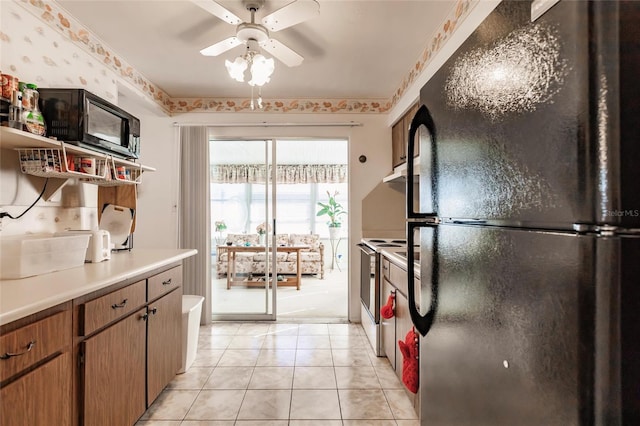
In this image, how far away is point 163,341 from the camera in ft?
6.60

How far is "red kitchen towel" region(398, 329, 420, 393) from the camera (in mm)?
A: 1776

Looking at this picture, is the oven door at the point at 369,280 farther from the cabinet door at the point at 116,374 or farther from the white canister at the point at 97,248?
the white canister at the point at 97,248

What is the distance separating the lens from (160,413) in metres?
1.95

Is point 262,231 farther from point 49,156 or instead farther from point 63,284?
point 63,284

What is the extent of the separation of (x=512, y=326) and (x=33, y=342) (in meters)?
1.37

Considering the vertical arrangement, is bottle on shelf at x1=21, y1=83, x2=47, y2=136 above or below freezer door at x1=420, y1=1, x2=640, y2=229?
above

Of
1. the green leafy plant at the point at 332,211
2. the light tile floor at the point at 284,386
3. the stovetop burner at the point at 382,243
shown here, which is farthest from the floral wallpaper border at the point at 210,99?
the green leafy plant at the point at 332,211

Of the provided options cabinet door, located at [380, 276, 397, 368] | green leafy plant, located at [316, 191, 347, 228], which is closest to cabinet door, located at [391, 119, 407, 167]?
cabinet door, located at [380, 276, 397, 368]

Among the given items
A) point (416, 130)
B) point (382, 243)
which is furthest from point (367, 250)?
point (416, 130)

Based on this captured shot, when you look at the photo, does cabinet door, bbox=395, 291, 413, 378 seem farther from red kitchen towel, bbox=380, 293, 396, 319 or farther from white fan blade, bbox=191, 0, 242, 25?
white fan blade, bbox=191, 0, 242, 25

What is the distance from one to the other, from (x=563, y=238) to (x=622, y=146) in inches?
5.3

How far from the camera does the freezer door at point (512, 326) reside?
0.44 meters

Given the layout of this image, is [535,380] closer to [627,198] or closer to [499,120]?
[627,198]

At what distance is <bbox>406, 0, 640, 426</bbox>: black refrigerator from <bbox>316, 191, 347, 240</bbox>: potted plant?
591 cm
